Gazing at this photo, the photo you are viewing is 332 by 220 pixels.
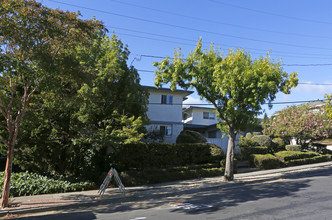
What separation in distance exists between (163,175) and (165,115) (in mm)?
9177

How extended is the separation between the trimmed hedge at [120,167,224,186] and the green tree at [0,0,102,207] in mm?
6225

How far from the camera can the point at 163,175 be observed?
591 inches

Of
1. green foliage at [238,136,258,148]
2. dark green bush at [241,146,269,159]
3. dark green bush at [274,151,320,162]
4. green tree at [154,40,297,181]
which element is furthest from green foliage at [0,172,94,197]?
dark green bush at [274,151,320,162]

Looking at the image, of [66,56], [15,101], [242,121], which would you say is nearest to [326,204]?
[242,121]

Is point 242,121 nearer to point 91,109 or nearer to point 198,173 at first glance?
point 198,173

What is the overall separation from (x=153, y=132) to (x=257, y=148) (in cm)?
858

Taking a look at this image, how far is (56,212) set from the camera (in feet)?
30.2

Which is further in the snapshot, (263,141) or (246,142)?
(263,141)

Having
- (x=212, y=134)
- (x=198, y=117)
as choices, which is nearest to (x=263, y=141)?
(x=212, y=134)

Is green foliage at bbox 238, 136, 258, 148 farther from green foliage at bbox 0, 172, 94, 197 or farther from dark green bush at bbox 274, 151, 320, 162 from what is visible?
green foliage at bbox 0, 172, 94, 197

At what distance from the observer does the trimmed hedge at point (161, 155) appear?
15.1 metres

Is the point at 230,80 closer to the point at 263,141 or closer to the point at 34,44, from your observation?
the point at 34,44

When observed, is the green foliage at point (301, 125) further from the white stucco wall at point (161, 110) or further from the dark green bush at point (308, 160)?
the white stucco wall at point (161, 110)

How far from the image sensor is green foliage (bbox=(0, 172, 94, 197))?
38.1 feet
